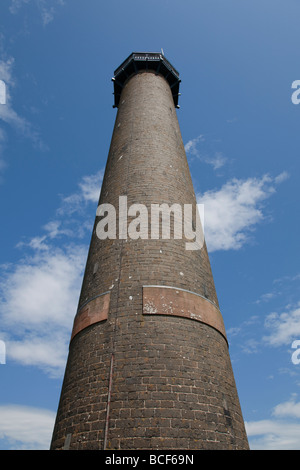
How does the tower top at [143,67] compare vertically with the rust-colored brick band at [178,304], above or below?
above

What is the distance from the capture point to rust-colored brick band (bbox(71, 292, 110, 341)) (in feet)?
26.9

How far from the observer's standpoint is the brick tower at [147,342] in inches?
250

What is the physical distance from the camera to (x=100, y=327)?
26.2 ft

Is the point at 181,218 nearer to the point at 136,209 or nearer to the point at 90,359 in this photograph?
the point at 136,209

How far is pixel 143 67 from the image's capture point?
17.7 m

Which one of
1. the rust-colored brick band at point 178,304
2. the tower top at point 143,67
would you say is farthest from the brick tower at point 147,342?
the tower top at point 143,67

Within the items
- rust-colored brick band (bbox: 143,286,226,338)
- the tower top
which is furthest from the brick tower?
the tower top

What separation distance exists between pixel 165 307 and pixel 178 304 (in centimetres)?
40

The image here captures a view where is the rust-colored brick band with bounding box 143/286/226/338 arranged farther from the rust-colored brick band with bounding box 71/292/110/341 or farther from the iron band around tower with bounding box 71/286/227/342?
the rust-colored brick band with bounding box 71/292/110/341

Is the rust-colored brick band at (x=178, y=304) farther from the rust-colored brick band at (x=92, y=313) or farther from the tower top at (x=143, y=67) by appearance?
the tower top at (x=143, y=67)

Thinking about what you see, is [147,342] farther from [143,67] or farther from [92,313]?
[143,67]

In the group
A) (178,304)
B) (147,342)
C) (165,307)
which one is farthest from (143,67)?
(147,342)
